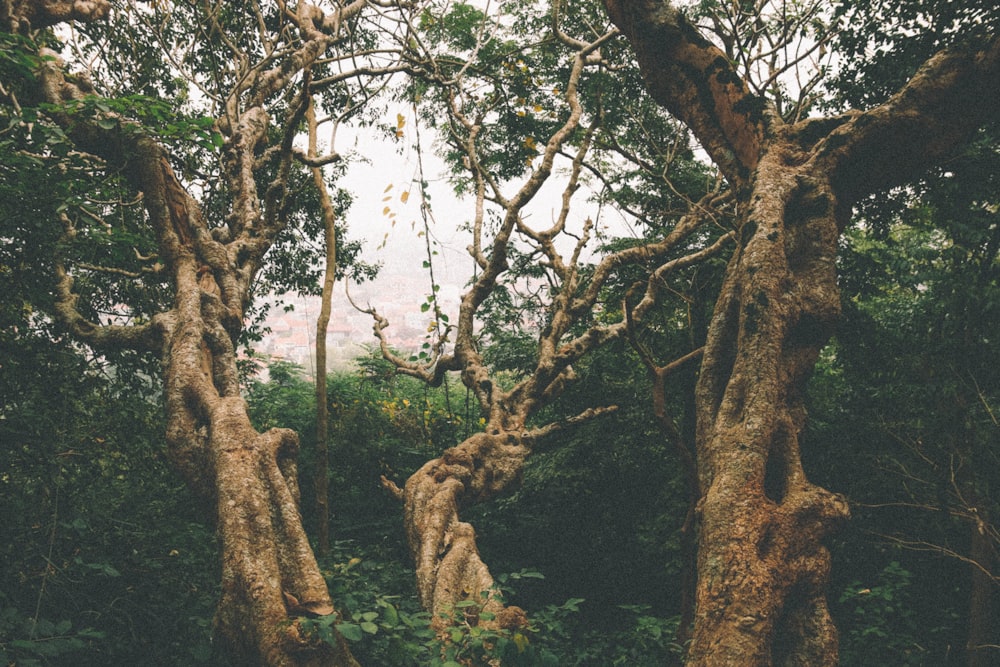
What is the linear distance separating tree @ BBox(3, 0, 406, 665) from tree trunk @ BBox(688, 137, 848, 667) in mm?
1923

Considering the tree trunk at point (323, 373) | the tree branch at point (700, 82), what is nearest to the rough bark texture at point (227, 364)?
the tree trunk at point (323, 373)

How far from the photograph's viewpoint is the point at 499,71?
326 inches

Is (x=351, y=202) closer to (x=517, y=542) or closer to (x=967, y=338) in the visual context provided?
(x=517, y=542)

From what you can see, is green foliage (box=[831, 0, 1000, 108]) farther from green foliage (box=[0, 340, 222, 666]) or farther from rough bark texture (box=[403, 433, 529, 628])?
green foliage (box=[0, 340, 222, 666])

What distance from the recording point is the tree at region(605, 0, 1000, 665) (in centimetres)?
257

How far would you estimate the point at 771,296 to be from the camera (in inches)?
119

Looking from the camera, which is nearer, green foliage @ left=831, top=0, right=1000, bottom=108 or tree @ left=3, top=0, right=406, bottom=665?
tree @ left=3, top=0, right=406, bottom=665

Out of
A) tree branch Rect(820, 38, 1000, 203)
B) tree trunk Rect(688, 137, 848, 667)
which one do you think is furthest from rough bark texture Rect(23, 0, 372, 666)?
tree branch Rect(820, 38, 1000, 203)

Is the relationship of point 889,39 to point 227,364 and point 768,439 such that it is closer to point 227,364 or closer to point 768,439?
point 768,439

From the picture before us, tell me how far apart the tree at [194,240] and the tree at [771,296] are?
1968mm

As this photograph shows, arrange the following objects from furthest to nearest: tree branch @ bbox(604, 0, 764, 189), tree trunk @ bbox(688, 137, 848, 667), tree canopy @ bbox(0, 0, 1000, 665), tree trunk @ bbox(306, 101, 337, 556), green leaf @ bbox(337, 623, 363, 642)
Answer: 1. tree trunk @ bbox(306, 101, 337, 556)
2. tree branch @ bbox(604, 0, 764, 189)
3. tree canopy @ bbox(0, 0, 1000, 665)
4. tree trunk @ bbox(688, 137, 848, 667)
5. green leaf @ bbox(337, 623, 363, 642)

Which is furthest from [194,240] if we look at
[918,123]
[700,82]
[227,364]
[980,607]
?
[980,607]

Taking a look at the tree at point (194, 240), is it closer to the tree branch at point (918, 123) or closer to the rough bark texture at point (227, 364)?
the rough bark texture at point (227, 364)

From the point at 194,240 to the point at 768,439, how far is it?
4393 mm
